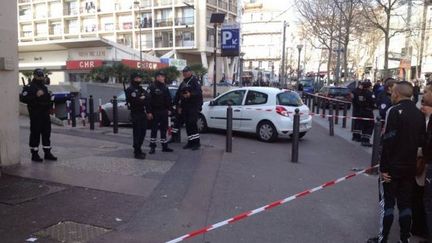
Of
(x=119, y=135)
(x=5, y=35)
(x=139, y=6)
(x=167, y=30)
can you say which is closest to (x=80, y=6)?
(x=139, y=6)

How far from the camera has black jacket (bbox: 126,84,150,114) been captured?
28.9ft

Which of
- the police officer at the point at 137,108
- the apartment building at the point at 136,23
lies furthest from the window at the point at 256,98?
the apartment building at the point at 136,23

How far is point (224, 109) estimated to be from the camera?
1301 centimetres

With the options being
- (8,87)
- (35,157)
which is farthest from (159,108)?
(8,87)

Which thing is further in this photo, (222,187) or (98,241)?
(222,187)

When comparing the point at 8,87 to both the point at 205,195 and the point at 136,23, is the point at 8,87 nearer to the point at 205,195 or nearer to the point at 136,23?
the point at 205,195

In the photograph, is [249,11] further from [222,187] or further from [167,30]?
[222,187]

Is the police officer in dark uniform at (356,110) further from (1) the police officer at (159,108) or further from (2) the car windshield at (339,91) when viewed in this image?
(2) the car windshield at (339,91)

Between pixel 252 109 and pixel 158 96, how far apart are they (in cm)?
353

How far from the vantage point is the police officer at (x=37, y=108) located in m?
8.02

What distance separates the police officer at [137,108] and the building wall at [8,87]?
6.91 ft

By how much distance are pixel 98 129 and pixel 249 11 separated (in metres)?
107

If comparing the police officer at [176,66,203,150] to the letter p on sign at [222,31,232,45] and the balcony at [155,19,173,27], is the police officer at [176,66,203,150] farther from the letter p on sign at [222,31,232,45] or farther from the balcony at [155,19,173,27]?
the balcony at [155,19,173,27]

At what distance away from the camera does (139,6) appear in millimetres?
67312
